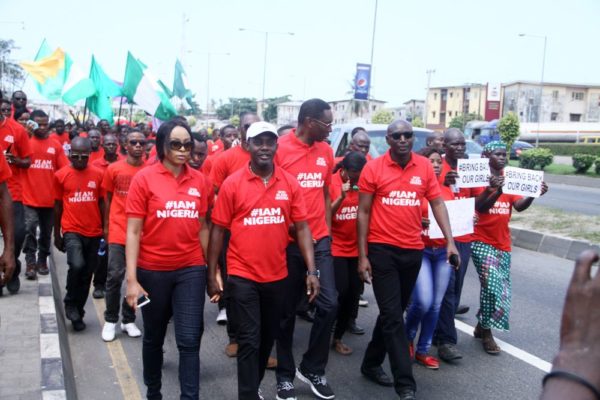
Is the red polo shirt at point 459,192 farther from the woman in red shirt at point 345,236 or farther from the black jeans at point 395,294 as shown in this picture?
the black jeans at point 395,294

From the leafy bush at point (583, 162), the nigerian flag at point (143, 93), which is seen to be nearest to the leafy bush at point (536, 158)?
the leafy bush at point (583, 162)

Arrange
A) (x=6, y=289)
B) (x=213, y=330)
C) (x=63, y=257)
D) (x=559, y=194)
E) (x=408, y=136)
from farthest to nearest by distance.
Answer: (x=559, y=194) → (x=63, y=257) → (x=6, y=289) → (x=213, y=330) → (x=408, y=136)

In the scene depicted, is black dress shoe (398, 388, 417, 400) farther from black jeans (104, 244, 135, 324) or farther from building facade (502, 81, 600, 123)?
building facade (502, 81, 600, 123)

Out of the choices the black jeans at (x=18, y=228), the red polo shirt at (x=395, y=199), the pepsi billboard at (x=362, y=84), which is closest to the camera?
the red polo shirt at (x=395, y=199)

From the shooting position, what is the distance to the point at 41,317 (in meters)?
5.91

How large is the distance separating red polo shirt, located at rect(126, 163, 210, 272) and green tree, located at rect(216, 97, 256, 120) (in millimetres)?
88015

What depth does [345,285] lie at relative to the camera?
5480mm

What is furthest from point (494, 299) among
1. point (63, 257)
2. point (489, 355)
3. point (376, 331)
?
point (63, 257)

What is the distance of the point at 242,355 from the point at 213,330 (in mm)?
2467

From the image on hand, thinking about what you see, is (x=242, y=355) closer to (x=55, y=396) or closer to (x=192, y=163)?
(x=55, y=396)

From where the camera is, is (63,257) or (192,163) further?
(63,257)

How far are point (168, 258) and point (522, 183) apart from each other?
329cm

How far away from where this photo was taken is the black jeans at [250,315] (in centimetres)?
415

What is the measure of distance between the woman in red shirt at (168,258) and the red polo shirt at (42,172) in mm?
4080
